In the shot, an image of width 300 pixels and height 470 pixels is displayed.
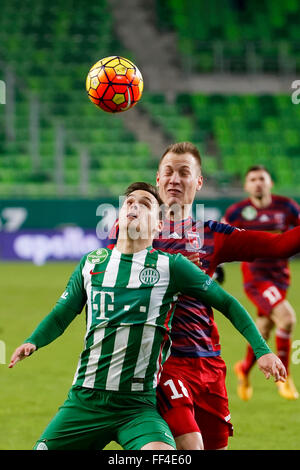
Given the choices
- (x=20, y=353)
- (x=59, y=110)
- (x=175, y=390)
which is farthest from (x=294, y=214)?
(x=59, y=110)

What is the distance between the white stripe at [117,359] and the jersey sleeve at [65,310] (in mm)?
290

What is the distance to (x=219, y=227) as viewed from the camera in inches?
177

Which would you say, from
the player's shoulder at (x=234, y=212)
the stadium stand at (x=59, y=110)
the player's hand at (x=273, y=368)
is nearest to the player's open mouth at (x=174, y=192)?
→ the player's hand at (x=273, y=368)

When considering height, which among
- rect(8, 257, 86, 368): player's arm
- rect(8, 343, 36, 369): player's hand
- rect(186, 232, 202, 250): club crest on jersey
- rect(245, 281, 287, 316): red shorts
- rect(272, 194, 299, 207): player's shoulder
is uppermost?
rect(272, 194, 299, 207): player's shoulder

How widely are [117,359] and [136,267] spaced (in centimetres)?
46

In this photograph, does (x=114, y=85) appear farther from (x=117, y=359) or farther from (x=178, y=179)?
(x=117, y=359)

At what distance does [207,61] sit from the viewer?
24.1m

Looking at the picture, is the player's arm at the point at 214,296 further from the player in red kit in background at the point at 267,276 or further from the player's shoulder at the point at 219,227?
the player in red kit in background at the point at 267,276

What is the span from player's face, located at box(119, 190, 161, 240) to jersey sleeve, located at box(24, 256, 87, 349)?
32 cm

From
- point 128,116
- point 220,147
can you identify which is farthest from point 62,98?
point 220,147

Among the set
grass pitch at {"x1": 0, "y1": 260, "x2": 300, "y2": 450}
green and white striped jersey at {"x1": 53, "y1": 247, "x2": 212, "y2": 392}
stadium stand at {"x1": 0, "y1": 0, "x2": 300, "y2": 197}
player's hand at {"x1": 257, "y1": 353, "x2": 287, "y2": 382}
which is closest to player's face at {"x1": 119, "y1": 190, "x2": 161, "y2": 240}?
green and white striped jersey at {"x1": 53, "y1": 247, "x2": 212, "y2": 392}

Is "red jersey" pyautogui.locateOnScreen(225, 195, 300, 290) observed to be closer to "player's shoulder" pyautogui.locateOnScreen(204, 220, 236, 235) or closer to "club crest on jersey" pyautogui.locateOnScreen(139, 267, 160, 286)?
"player's shoulder" pyautogui.locateOnScreen(204, 220, 236, 235)

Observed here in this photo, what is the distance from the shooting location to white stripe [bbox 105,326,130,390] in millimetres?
3799
